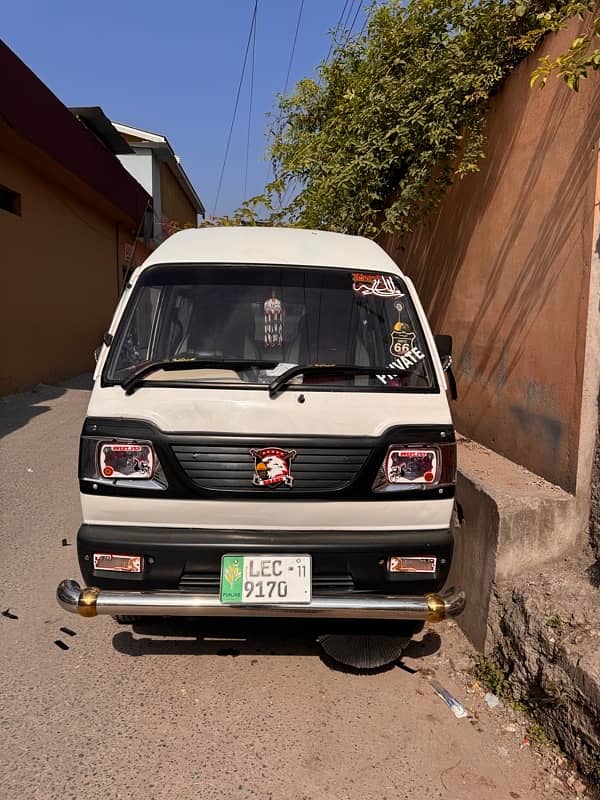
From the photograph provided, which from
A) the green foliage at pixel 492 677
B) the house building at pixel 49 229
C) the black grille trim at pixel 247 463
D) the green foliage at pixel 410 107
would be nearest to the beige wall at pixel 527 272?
the green foliage at pixel 410 107

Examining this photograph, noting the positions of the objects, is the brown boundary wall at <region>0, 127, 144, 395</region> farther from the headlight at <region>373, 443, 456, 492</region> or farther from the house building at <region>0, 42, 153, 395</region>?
the headlight at <region>373, 443, 456, 492</region>

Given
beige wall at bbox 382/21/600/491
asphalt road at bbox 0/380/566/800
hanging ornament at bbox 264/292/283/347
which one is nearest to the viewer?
asphalt road at bbox 0/380/566/800

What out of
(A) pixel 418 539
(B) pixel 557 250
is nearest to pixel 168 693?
(A) pixel 418 539

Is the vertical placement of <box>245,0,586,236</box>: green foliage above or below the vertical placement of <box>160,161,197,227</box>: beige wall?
below

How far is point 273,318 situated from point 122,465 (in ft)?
3.79

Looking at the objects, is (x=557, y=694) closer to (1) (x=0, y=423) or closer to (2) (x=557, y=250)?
(2) (x=557, y=250)

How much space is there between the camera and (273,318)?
3.13 meters

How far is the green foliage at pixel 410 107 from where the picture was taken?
4.44 metres

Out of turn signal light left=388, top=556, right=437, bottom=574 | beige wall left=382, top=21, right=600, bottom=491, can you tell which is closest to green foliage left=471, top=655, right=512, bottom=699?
turn signal light left=388, top=556, right=437, bottom=574

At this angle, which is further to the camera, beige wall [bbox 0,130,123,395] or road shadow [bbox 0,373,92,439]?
beige wall [bbox 0,130,123,395]

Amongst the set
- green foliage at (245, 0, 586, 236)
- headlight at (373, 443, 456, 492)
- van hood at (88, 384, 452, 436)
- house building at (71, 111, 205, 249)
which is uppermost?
house building at (71, 111, 205, 249)

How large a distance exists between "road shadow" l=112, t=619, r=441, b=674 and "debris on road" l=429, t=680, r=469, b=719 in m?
0.18

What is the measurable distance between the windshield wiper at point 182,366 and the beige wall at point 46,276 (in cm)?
742

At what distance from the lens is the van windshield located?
303cm
